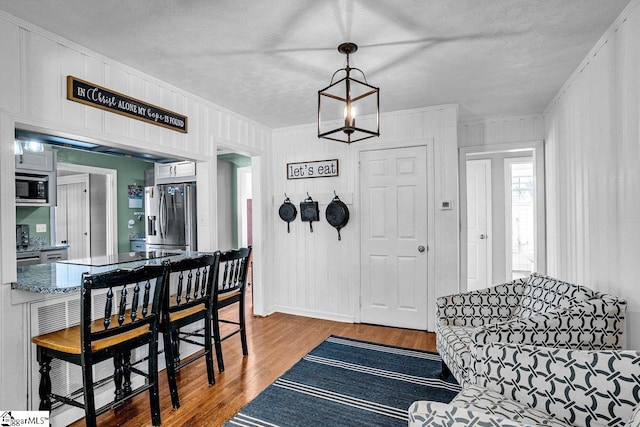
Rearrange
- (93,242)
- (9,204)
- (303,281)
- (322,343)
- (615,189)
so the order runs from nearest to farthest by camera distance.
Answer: (9,204) < (615,189) < (322,343) < (303,281) < (93,242)

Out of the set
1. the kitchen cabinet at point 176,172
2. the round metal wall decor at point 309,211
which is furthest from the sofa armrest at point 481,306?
the kitchen cabinet at point 176,172

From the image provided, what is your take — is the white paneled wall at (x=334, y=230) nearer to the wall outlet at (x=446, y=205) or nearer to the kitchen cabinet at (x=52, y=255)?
the wall outlet at (x=446, y=205)

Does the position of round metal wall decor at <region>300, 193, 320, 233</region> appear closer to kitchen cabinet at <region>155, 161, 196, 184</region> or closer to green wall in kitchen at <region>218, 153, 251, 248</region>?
kitchen cabinet at <region>155, 161, 196, 184</region>

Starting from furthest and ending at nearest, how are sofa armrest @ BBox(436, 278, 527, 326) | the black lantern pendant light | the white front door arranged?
1. the white front door
2. the black lantern pendant light
3. sofa armrest @ BBox(436, 278, 527, 326)

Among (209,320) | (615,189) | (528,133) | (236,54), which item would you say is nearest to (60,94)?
(236,54)

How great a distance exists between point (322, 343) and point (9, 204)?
2681mm

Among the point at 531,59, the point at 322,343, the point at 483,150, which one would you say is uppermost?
the point at 531,59

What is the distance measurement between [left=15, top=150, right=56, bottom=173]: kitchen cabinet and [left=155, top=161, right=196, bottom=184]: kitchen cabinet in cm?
122

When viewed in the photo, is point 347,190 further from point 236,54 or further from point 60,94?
point 60,94

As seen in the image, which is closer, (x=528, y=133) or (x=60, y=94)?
(x=60, y=94)

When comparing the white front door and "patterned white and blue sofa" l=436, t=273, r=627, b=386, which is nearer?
"patterned white and blue sofa" l=436, t=273, r=627, b=386

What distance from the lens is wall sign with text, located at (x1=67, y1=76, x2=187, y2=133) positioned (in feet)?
7.70

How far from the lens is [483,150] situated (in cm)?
427

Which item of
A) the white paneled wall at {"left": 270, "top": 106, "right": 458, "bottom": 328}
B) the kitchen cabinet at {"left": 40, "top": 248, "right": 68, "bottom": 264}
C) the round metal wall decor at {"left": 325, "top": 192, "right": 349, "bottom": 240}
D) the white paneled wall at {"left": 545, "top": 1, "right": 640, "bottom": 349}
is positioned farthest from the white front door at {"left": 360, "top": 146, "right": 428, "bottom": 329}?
the kitchen cabinet at {"left": 40, "top": 248, "right": 68, "bottom": 264}
